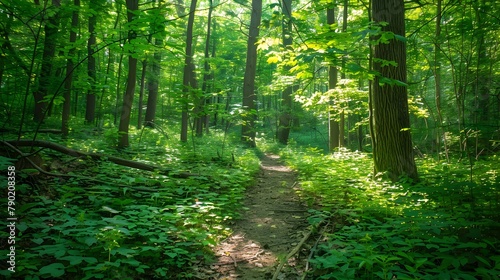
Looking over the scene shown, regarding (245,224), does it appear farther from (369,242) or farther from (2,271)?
(2,271)

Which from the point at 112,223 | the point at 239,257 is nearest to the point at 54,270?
the point at 112,223

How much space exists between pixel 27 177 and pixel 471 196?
6.08 m

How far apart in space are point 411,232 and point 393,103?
316 centimetres

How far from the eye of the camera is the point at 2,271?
2.16 m

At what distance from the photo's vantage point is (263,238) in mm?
3922

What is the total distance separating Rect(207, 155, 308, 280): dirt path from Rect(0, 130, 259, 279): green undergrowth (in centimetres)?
25

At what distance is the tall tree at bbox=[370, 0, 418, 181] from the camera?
5.34 meters

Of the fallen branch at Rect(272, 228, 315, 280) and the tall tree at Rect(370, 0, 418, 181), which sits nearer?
the fallen branch at Rect(272, 228, 315, 280)

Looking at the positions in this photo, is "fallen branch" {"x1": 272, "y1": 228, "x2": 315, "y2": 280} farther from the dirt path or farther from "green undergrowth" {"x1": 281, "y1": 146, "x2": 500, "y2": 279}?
"green undergrowth" {"x1": 281, "y1": 146, "x2": 500, "y2": 279}

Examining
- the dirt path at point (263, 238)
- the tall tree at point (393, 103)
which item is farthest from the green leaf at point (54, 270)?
the tall tree at point (393, 103)

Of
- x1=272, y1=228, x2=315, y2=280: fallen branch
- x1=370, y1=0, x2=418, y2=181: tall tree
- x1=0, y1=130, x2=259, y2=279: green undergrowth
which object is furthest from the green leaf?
x1=370, y1=0, x2=418, y2=181: tall tree

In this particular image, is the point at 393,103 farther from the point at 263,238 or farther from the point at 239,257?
the point at 239,257

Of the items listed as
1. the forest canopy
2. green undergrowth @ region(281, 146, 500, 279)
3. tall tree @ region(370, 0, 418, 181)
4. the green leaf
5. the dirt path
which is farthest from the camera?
tall tree @ region(370, 0, 418, 181)

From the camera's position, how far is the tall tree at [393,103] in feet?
17.5
